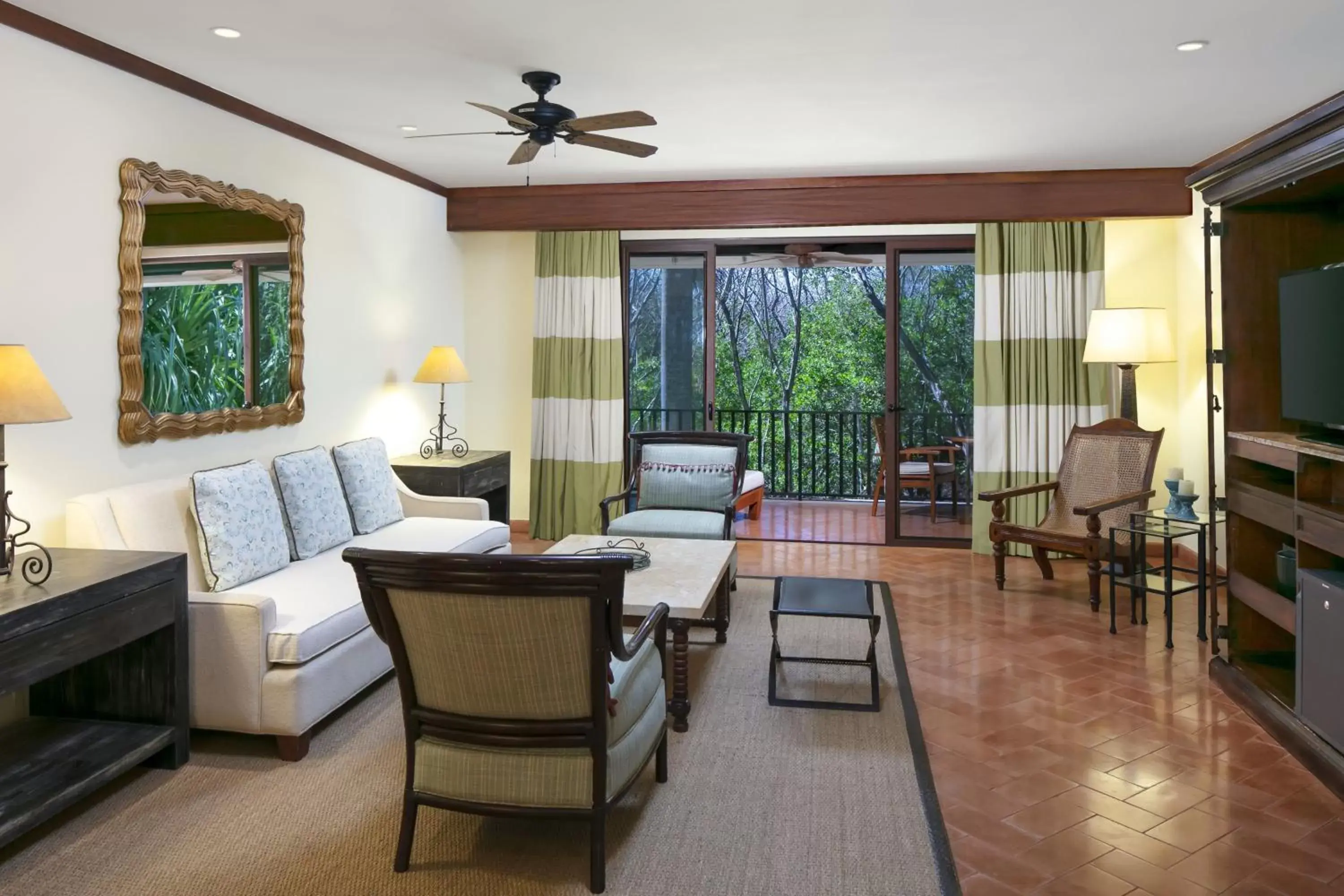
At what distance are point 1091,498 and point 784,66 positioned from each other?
10.2 ft

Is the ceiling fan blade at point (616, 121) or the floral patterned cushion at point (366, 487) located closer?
the ceiling fan blade at point (616, 121)

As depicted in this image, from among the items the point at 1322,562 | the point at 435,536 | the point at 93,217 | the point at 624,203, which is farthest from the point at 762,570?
the point at 93,217

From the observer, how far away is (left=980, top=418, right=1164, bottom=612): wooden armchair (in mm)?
4797

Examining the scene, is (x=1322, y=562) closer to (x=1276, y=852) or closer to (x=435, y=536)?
(x=1276, y=852)

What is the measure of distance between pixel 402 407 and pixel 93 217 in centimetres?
251

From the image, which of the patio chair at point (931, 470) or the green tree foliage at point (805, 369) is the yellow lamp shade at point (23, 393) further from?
the green tree foliage at point (805, 369)

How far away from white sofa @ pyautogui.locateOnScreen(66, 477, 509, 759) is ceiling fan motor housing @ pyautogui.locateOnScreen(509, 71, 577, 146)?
1.98m

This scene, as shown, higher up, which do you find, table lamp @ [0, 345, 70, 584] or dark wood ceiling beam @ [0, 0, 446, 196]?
dark wood ceiling beam @ [0, 0, 446, 196]

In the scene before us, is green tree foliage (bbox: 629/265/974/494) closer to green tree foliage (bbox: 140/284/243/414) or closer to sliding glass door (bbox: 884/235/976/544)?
sliding glass door (bbox: 884/235/976/544)

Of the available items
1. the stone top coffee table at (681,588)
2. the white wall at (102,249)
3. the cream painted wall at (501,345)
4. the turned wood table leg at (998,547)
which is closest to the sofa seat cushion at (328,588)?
the stone top coffee table at (681,588)

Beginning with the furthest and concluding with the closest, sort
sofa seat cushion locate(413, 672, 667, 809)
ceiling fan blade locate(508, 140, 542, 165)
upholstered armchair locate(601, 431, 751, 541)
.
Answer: upholstered armchair locate(601, 431, 751, 541) → ceiling fan blade locate(508, 140, 542, 165) → sofa seat cushion locate(413, 672, 667, 809)

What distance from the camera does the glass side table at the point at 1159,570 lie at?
13.9 feet

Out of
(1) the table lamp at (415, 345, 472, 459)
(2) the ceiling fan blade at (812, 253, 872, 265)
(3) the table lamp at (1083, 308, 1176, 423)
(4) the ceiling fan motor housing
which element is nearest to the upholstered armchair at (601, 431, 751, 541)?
(1) the table lamp at (415, 345, 472, 459)

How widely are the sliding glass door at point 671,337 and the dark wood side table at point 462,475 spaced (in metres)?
1.21
